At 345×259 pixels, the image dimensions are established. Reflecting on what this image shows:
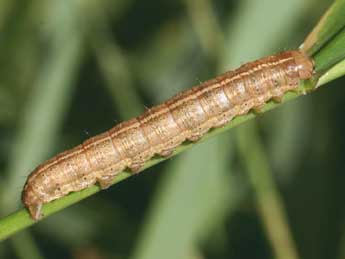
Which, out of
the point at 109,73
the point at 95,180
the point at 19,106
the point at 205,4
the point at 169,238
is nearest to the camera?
the point at 95,180

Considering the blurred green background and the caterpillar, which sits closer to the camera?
the caterpillar

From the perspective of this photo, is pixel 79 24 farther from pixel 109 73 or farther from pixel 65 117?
pixel 65 117

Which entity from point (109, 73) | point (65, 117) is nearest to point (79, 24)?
point (109, 73)

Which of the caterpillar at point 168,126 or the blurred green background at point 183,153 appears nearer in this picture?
the caterpillar at point 168,126

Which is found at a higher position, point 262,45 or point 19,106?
point 19,106
